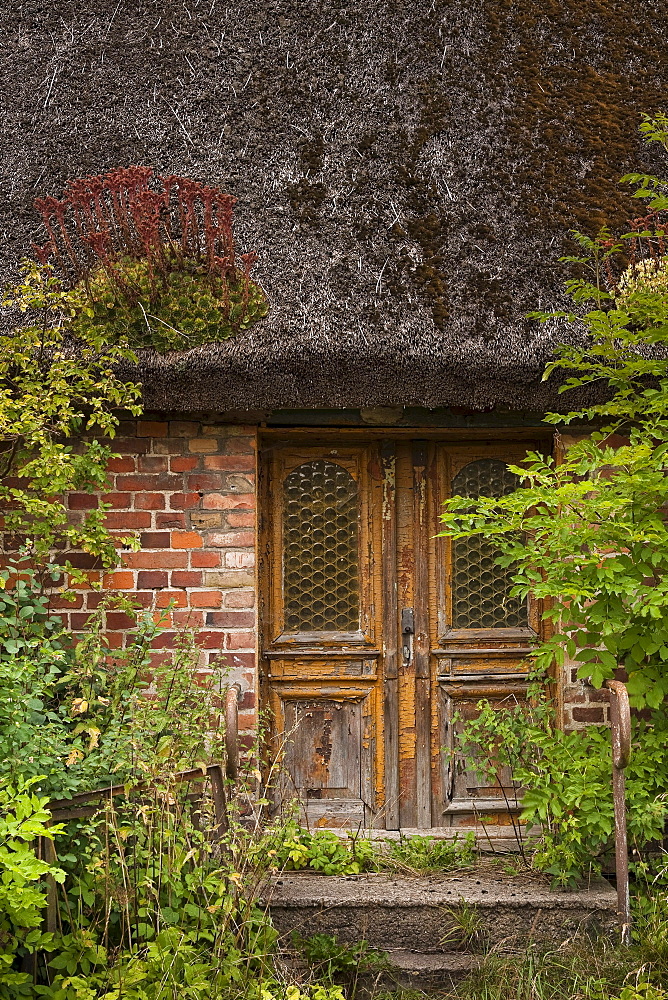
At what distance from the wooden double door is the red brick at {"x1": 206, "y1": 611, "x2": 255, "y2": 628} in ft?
0.81

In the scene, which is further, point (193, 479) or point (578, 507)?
point (193, 479)

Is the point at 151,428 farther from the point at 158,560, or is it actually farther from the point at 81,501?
the point at 158,560

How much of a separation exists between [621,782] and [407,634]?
126 cm

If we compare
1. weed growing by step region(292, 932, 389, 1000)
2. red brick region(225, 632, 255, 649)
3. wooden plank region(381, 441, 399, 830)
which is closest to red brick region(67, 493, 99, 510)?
red brick region(225, 632, 255, 649)

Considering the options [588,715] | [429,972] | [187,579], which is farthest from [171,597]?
[588,715]

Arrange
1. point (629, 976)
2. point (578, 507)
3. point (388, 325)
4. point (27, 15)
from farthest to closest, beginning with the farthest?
point (27, 15) → point (388, 325) → point (578, 507) → point (629, 976)

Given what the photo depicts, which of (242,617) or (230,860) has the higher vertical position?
(242,617)

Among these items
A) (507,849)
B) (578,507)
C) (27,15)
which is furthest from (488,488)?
(27,15)

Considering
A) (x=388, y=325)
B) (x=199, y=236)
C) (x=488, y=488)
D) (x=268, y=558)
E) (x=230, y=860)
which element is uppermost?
(x=199, y=236)

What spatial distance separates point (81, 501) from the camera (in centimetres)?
379

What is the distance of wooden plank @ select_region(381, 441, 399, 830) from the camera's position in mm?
3936

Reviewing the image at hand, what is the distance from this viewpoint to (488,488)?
13.4 feet

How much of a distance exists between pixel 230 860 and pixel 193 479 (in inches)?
63.7

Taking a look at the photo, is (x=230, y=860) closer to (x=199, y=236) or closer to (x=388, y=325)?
(x=388, y=325)
